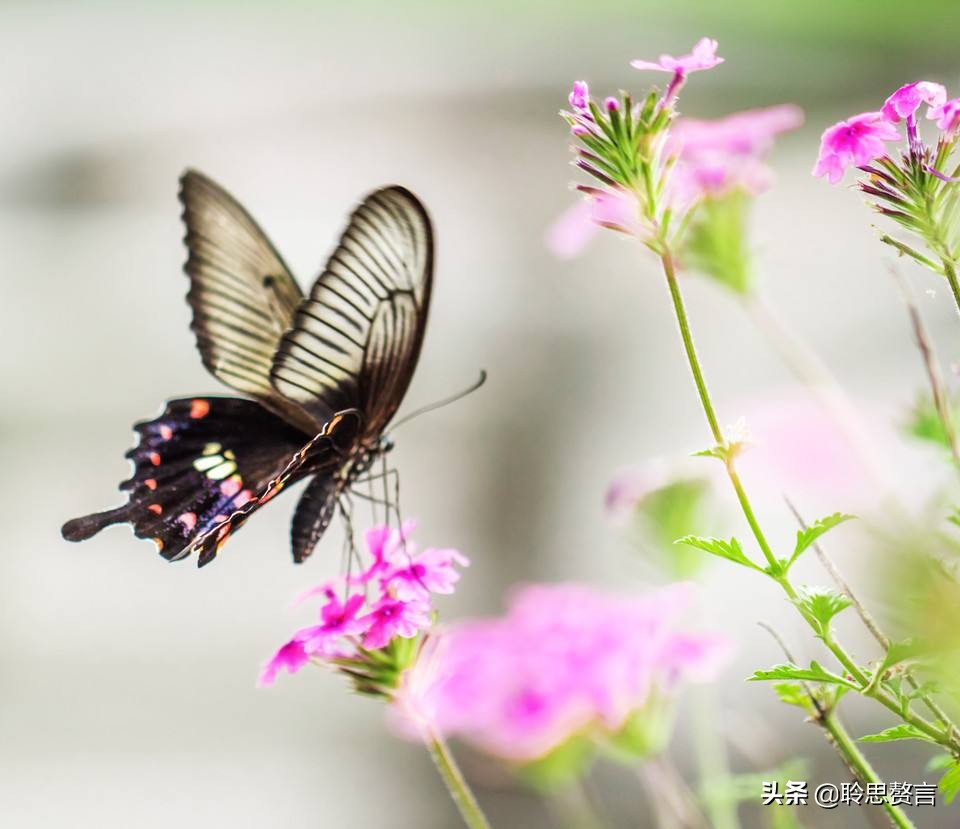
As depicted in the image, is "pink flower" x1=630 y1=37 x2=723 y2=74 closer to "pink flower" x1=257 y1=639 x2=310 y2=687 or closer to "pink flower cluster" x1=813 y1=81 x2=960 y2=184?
"pink flower cluster" x1=813 y1=81 x2=960 y2=184

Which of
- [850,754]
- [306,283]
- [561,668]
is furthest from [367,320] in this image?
[306,283]

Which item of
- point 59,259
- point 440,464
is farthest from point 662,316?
point 59,259

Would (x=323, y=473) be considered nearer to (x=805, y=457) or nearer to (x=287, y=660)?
(x=287, y=660)

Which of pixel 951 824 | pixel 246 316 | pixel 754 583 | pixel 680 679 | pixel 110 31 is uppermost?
pixel 110 31

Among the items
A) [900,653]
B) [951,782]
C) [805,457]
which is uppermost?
[900,653]

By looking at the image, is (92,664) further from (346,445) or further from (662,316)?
(346,445)

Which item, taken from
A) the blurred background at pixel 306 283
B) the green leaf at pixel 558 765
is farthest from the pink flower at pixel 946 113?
the blurred background at pixel 306 283

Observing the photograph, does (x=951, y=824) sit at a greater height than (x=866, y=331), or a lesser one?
lesser

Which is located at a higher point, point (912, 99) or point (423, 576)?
point (912, 99)
